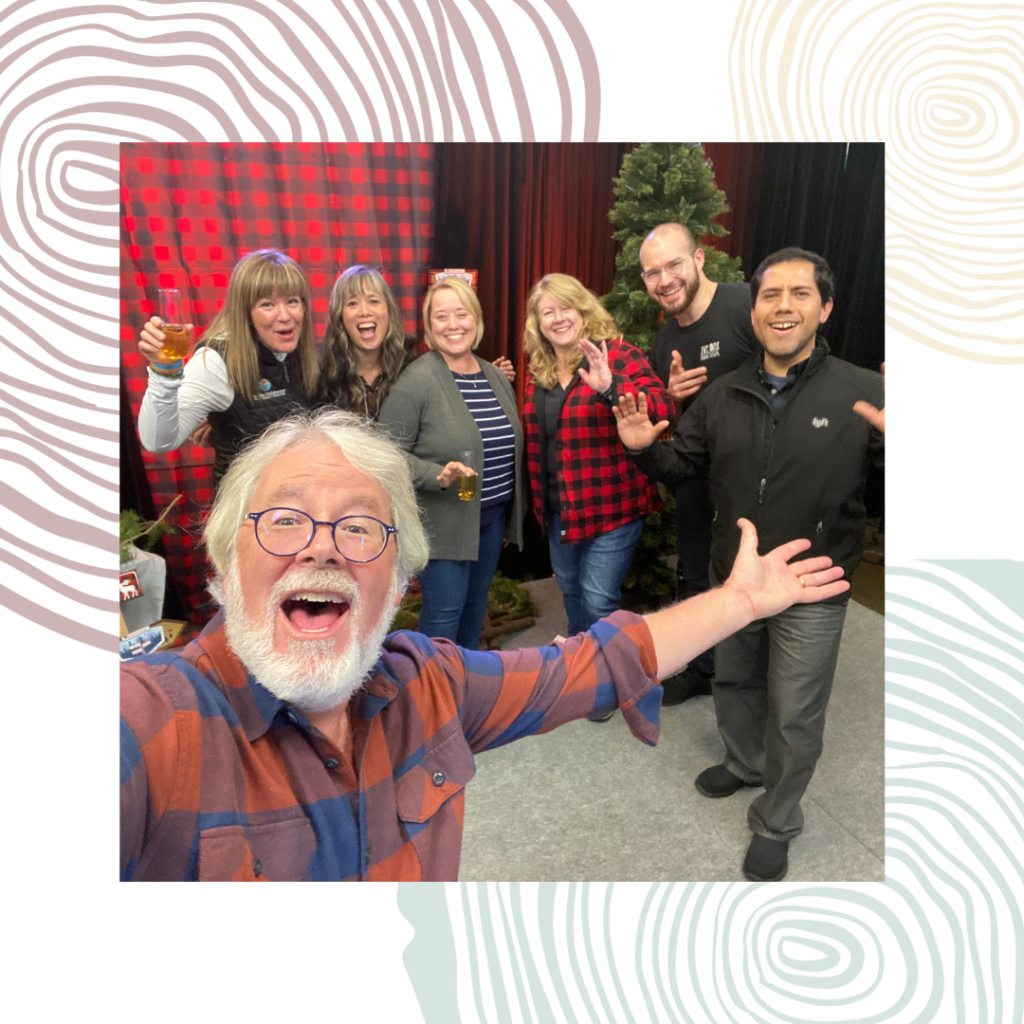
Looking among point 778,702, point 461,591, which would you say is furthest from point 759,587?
point 461,591

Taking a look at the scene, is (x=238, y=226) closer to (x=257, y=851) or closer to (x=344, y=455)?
(x=344, y=455)

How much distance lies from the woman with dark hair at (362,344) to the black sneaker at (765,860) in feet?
4.73

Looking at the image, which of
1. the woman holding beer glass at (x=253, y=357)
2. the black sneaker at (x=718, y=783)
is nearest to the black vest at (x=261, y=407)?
the woman holding beer glass at (x=253, y=357)

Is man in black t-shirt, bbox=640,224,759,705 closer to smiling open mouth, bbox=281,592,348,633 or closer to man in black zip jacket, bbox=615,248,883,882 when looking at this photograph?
man in black zip jacket, bbox=615,248,883,882

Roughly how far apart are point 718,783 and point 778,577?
22.2 inches

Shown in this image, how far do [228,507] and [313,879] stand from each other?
81 centimetres

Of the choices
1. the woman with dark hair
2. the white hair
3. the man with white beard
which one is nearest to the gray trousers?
the man with white beard

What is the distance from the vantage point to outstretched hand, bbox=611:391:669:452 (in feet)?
6.11

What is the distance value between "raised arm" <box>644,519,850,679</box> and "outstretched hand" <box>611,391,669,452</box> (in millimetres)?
315

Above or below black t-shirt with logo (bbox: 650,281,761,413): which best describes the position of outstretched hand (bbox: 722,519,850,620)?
below

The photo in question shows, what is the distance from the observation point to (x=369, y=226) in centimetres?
177

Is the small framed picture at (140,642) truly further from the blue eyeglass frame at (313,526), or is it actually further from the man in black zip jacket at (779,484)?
the man in black zip jacket at (779,484)

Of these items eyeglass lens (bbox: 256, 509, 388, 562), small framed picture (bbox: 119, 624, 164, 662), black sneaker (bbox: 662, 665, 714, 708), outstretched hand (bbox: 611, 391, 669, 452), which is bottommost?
black sneaker (bbox: 662, 665, 714, 708)

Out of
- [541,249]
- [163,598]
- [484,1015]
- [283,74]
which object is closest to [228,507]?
[163,598]
